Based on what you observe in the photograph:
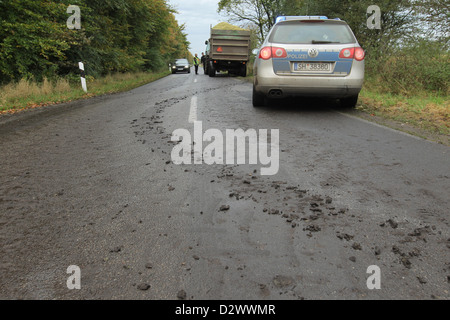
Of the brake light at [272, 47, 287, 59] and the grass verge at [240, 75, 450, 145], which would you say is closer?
the grass verge at [240, 75, 450, 145]

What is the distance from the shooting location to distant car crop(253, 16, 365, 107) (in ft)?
19.5

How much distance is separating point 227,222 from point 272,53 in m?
4.83

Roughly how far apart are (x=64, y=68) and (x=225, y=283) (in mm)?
16018

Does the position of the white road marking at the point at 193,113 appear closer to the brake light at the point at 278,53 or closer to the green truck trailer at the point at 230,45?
the brake light at the point at 278,53

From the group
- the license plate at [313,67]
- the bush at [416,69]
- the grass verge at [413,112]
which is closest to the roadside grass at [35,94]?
the license plate at [313,67]

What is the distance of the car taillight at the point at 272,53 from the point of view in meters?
6.09

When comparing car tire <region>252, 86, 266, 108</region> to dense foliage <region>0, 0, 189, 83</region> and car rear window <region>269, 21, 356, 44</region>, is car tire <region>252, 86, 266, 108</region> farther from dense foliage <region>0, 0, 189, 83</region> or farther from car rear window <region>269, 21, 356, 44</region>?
dense foliage <region>0, 0, 189, 83</region>

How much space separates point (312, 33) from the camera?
6.22 meters

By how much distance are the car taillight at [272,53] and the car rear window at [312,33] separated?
241 millimetres

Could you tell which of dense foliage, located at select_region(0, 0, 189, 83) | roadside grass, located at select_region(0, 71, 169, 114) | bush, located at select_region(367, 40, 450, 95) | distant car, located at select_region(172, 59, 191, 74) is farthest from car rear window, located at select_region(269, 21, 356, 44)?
distant car, located at select_region(172, 59, 191, 74)

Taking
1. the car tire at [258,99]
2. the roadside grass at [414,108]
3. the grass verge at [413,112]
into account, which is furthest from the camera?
the car tire at [258,99]

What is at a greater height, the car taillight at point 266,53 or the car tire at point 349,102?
the car taillight at point 266,53

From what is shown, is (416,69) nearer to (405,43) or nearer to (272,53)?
(405,43)

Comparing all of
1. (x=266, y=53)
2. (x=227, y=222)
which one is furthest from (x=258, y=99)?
(x=227, y=222)
